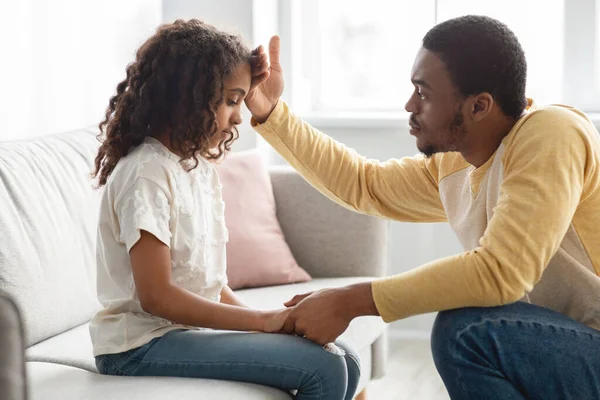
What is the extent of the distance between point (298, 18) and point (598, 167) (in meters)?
1.99

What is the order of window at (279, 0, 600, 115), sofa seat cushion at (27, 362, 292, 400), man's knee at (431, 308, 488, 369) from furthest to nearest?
1. window at (279, 0, 600, 115)
2. man's knee at (431, 308, 488, 369)
3. sofa seat cushion at (27, 362, 292, 400)

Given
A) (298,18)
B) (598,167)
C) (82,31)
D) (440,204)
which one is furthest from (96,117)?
(598,167)

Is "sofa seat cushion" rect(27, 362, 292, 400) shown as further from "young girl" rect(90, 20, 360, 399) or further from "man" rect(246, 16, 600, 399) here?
"man" rect(246, 16, 600, 399)

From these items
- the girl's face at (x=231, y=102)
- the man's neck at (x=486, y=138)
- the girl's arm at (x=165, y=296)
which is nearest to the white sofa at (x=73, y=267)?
the girl's arm at (x=165, y=296)

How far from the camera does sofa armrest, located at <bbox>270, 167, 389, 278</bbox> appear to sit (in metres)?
2.58

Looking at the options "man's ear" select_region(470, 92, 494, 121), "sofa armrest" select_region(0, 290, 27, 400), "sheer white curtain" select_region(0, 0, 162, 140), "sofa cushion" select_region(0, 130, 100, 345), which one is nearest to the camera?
"sofa armrest" select_region(0, 290, 27, 400)

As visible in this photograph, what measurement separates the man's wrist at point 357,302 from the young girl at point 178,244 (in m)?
0.08

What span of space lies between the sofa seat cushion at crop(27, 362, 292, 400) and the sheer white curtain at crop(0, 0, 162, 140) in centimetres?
96

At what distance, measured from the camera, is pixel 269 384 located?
1.61 metres

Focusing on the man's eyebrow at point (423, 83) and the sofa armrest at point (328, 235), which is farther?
the sofa armrest at point (328, 235)

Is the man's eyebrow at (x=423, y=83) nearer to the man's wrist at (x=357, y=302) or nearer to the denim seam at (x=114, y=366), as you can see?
the man's wrist at (x=357, y=302)

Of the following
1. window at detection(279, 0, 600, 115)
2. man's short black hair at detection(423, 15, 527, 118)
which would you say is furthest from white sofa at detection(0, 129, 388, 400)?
window at detection(279, 0, 600, 115)

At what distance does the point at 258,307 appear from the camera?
2227 mm

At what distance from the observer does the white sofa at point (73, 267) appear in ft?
5.23
